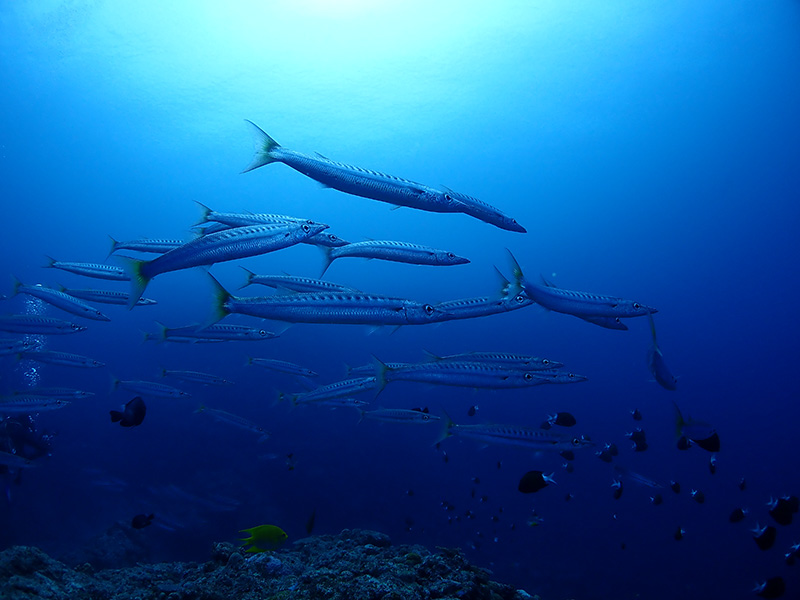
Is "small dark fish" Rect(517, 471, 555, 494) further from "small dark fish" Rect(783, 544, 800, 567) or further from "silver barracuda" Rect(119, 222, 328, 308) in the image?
"small dark fish" Rect(783, 544, 800, 567)

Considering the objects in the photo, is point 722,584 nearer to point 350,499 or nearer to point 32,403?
point 350,499

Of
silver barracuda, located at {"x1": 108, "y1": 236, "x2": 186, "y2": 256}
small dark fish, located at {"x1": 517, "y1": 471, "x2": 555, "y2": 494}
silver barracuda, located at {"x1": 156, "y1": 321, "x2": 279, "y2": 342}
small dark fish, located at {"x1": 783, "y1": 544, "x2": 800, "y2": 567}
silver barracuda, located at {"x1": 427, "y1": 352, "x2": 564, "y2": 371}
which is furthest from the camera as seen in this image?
silver barracuda, located at {"x1": 156, "y1": 321, "x2": 279, "y2": 342}

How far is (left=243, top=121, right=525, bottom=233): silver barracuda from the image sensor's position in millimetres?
4719

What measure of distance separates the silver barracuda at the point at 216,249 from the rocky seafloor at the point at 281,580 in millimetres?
3202

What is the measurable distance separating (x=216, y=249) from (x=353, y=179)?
1681 mm

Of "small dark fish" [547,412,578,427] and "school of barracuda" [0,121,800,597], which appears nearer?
"school of barracuda" [0,121,800,597]

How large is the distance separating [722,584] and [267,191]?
49.8 meters

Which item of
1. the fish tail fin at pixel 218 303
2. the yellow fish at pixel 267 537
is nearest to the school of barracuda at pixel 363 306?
the fish tail fin at pixel 218 303

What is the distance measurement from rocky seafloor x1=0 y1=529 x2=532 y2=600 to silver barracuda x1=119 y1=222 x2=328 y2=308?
3.20 metres

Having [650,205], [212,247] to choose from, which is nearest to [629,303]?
[212,247]

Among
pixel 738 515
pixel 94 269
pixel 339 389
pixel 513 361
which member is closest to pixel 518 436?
pixel 513 361

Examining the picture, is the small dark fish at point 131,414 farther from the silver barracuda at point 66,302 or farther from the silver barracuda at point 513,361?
the silver barracuda at point 513,361

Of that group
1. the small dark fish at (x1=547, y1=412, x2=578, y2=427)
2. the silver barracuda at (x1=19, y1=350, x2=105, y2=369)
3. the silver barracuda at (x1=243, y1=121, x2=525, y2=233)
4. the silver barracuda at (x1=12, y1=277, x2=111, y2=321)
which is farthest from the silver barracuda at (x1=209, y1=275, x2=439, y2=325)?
the silver barracuda at (x1=19, y1=350, x2=105, y2=369)

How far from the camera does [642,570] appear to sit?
69.2 feet
